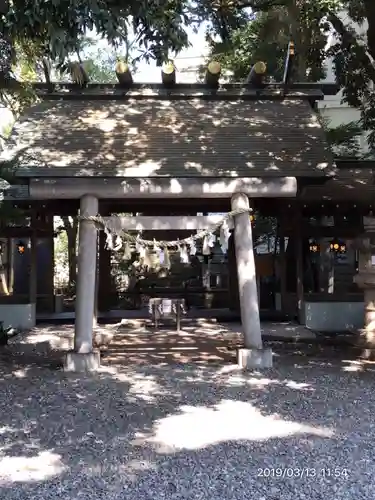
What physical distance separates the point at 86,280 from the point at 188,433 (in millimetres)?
3738

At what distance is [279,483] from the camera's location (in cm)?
417

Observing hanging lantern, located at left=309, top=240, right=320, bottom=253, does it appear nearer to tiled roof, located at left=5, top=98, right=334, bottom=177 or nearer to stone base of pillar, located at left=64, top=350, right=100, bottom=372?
tiled roof, located at left=5, top=98, right=334, bottom=177

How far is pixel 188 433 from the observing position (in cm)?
539

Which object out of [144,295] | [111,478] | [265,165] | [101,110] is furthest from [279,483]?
[144,295]

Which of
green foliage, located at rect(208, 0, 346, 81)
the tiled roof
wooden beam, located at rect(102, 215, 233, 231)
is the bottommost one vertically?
wooden beam, located at rect(102, 215, 233, 231)

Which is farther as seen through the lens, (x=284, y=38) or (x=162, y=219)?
(x=284, y=38)

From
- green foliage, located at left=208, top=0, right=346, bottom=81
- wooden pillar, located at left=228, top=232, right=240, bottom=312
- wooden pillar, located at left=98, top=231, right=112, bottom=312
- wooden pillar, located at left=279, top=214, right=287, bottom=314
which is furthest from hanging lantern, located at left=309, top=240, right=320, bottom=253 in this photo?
wooden pillar, located at left=98, top=231, right=112, bottom=312

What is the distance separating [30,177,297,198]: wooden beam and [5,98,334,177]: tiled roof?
16 cm

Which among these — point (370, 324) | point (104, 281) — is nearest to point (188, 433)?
point (370, 324)

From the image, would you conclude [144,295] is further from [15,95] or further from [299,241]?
[15,95]

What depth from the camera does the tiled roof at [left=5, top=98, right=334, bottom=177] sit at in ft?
29.7

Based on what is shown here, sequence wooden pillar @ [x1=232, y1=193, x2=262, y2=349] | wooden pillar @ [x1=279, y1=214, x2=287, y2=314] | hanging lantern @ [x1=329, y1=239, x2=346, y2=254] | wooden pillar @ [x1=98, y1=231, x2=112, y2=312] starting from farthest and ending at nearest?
wooden pillar @ [x1=98, y1=231, x2=112, y2=312] → wooden pillar @ [x1=279, y1=214, x2=287, y2=314] → hanging lantern @ [x1=329, y1=239, x2=346, y2=254] → wooden pillar @ [x1=232, y1=193, x2=262, y2=349]

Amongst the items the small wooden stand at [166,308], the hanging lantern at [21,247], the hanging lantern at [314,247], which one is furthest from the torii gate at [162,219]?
the hanging lantern at [21,247]

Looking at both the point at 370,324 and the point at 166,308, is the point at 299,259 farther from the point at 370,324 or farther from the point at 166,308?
the point at 370,324
